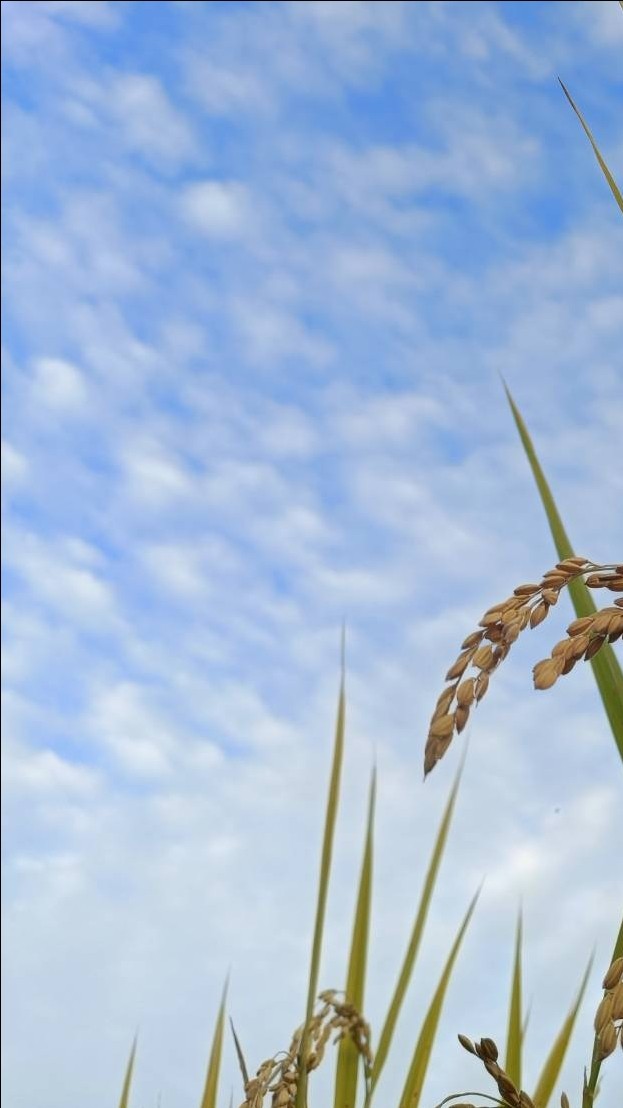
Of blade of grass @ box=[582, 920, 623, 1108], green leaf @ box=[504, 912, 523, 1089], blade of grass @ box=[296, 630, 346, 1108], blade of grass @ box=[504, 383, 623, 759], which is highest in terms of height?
blade of grass @ box=[504, 383, 623, 759]

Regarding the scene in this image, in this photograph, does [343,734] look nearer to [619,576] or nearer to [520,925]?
[619,576]

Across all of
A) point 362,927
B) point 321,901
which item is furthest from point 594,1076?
point 362,927

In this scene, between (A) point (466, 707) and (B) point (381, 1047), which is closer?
(A) point (466, 707)

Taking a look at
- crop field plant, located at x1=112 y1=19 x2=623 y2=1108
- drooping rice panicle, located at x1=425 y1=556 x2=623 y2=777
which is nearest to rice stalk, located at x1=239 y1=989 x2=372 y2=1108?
crop field plant, located at x1=112 y1=19 x2=623 y2=1108

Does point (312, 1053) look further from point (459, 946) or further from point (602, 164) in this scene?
point (602, 164)

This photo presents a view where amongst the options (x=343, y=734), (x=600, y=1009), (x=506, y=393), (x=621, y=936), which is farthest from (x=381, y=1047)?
(x=506, y=393)

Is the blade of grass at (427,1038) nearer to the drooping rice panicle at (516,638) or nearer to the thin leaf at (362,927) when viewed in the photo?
the thin leaf at (362,927)

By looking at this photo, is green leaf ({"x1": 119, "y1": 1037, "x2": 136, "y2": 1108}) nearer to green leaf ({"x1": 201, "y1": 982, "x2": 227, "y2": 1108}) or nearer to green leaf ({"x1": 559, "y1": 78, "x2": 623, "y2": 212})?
green leaf ({"x1": 201, "y1": 982, "x2": 227, "y2": 1108})

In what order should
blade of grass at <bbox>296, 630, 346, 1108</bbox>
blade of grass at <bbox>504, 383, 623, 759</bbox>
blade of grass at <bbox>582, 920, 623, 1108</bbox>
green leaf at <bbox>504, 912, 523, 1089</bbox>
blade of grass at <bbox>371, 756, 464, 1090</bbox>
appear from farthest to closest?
green leaf at <bbox>504, 912, 523, 1089</bbox> → blade of grass at <bbox>371, 756, 464, 1090</bbox> → blade of grass at <bbox>504, 383, 623, 759</bbox> → blade of grass at <bbox>296, 630, 346, 1108</bbox> → blade of grass at <bbox>582, 920, 623, 1108</bbox>
